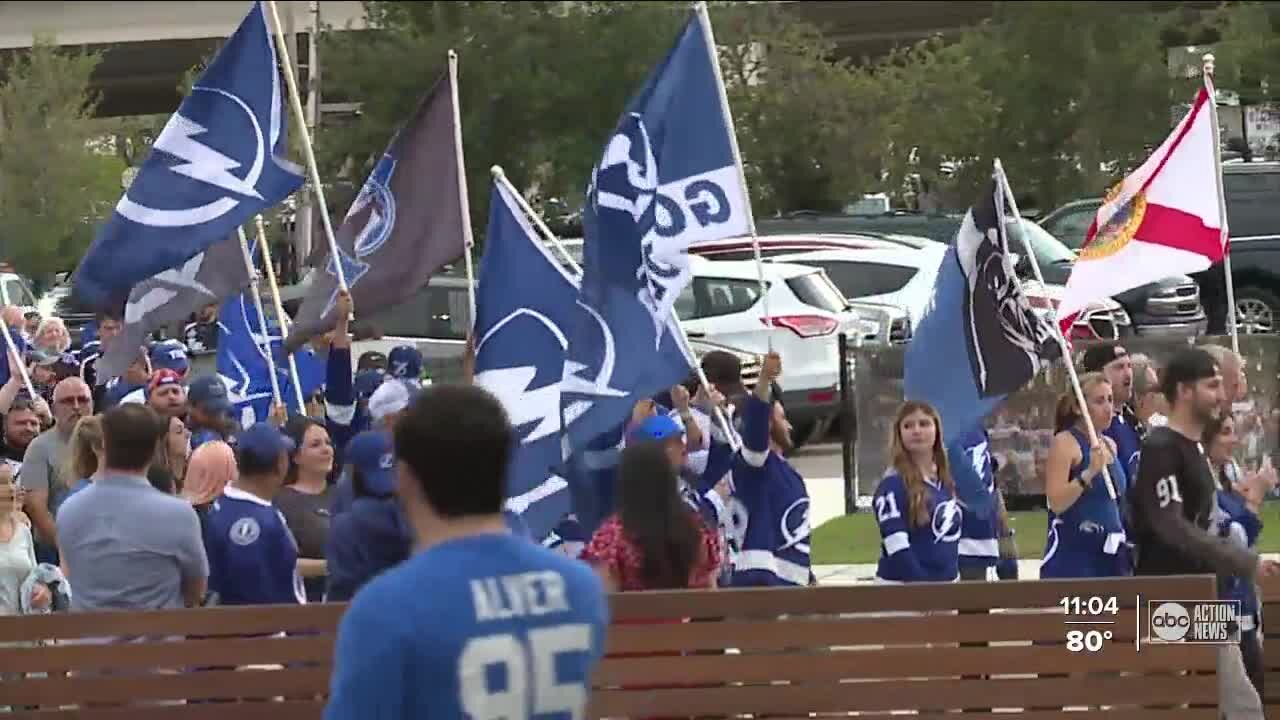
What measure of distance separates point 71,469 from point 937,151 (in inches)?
1004

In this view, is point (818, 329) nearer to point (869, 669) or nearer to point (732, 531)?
point (732, 531)

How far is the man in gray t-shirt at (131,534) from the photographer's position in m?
7.11

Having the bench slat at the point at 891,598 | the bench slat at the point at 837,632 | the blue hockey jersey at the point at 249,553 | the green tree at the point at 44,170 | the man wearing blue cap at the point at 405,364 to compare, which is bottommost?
the bench slat at the point at 837,632

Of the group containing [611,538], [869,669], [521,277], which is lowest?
[869,669]

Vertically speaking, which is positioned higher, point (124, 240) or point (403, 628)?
point (124, 240)

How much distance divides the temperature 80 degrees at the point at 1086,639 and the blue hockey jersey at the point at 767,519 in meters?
1.62

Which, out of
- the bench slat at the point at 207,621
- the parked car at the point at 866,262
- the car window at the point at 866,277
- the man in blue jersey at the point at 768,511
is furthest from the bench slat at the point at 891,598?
the car window at the point at 866,277

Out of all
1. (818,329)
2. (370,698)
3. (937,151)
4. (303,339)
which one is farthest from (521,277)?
(937,151)

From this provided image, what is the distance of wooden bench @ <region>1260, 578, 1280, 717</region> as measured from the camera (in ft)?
27.4

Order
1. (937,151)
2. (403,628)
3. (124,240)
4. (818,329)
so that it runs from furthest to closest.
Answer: (937,151), (818,329), (124,240), (403,628)

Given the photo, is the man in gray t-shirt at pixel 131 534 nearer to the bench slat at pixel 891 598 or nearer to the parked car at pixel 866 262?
the bench slat at pixel 891 598

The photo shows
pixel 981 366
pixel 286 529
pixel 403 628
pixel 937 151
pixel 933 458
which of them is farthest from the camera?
pixel 937 151

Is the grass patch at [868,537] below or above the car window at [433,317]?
below

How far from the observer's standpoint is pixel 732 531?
8.87 m
